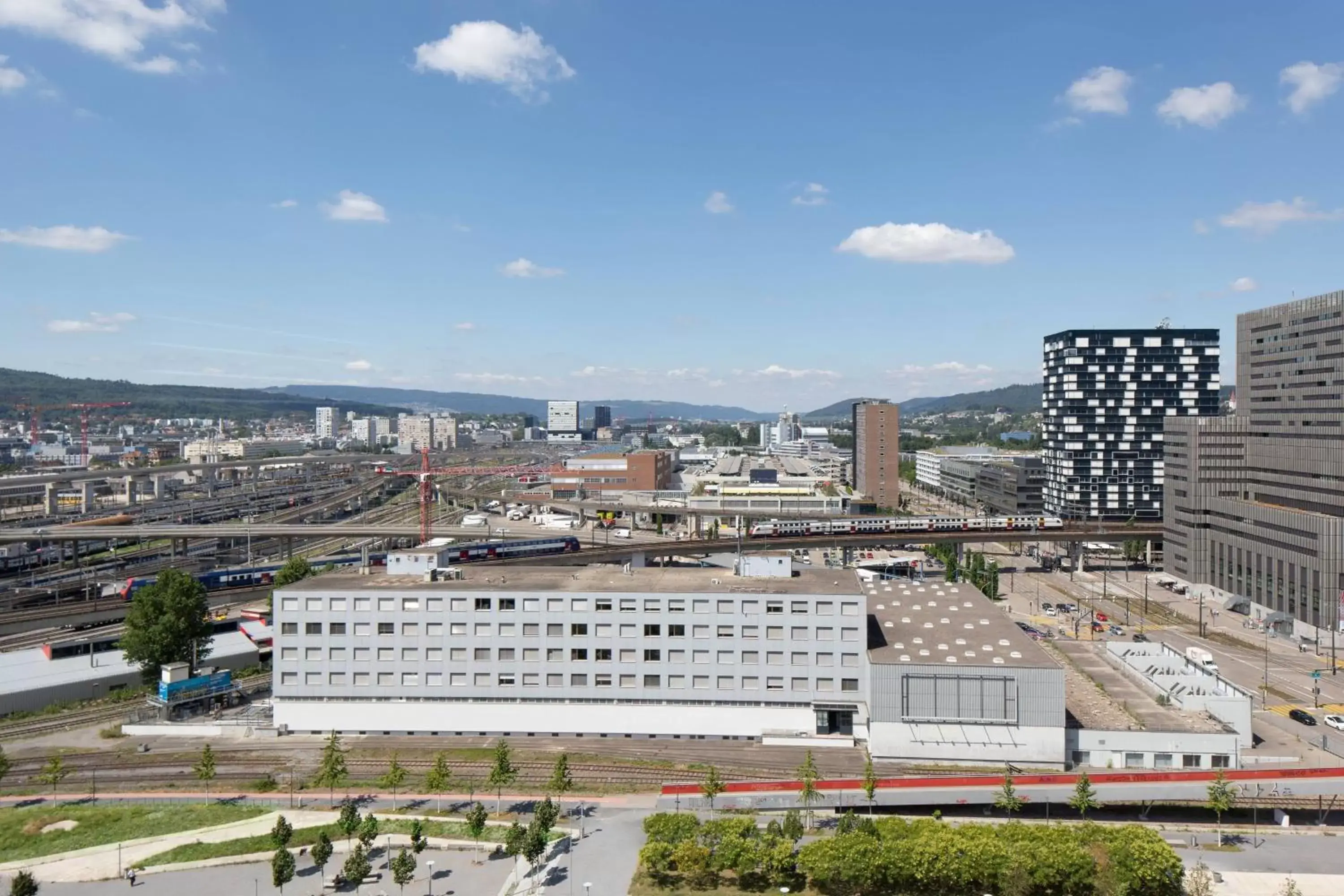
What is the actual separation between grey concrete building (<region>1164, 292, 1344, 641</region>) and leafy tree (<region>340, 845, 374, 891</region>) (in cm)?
6717

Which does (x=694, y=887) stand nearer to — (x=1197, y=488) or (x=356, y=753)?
(x=356, y=753)

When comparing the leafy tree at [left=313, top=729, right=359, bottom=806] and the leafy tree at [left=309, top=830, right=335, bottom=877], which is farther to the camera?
the leafy tree at [left=313, top=729, right=359, bottom=806]

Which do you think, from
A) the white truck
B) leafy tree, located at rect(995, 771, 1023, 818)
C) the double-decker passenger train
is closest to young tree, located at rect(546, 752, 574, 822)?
leafy tree, located at rect(995, 771, 1023, 818)

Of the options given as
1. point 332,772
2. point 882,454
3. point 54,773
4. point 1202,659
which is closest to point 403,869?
point 332,772

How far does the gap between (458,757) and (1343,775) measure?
124 ft

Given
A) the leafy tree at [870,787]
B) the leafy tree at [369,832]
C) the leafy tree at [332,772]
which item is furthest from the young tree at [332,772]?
the leafy tree at [870,787]

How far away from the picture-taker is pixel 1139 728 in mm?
37656

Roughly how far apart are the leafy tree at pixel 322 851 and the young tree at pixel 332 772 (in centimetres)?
316

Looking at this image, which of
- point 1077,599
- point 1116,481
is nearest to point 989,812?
point 1077,599

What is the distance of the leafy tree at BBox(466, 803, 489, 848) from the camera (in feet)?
99.8

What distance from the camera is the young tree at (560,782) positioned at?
33594mm

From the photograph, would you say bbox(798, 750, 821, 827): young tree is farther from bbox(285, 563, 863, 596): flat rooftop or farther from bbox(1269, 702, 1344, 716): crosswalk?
bbox(1269, 702, 1344, 716): crosswalk

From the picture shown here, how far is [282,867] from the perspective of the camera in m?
27.7

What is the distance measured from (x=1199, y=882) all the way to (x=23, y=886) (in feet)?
123
